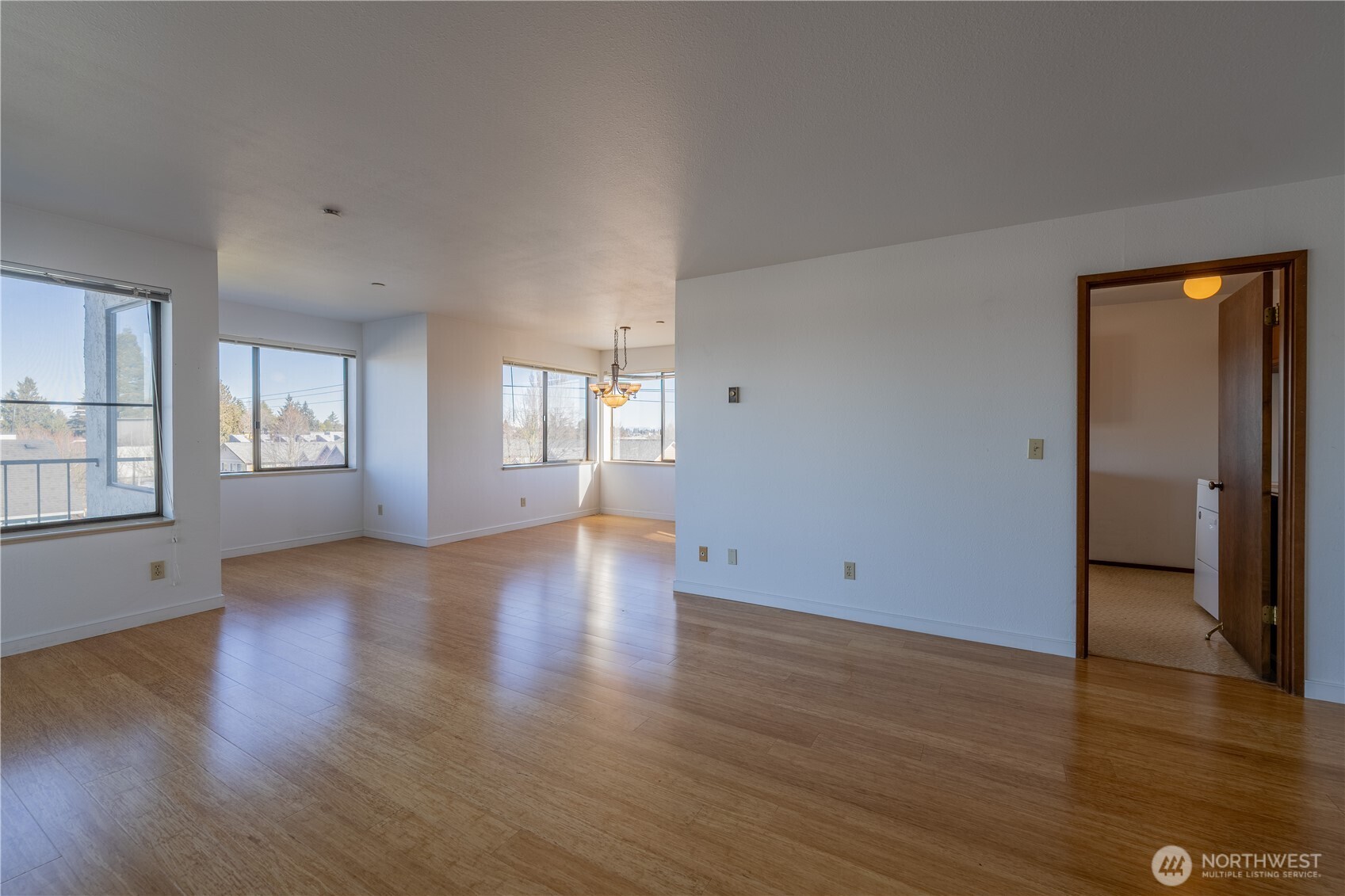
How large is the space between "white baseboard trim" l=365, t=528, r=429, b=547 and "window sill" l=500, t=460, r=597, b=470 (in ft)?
4.27

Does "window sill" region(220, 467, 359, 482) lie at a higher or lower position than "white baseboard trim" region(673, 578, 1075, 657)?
higher

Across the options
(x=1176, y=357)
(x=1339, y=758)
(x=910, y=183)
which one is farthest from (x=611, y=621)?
(x=1176, y=357)

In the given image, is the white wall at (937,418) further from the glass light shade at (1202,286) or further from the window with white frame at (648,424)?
the window with white frame at (648,424)

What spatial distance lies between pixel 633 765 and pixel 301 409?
5.82m

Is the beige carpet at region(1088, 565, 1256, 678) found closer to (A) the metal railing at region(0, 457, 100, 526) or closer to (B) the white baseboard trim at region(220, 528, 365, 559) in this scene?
(A) the metal railing at region(0, 457, 100, 526)

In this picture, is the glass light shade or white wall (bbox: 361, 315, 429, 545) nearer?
the glass light shade

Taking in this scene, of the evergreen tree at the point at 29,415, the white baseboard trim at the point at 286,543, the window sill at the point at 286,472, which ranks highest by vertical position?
the evergreen tree at the point at 29,415

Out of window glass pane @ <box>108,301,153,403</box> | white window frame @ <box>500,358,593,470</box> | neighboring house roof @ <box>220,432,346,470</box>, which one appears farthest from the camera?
white window frame @ <box>500,358,593,470</box>

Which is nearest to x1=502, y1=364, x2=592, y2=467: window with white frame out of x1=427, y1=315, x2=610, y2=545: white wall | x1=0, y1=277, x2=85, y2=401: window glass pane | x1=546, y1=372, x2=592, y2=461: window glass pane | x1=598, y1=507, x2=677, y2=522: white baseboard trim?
x1=546, y1=372, x2=592, y2=461: window glass pane

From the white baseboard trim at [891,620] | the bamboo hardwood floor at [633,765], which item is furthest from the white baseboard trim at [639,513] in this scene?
the bamboo hardwood floor at [633,765]

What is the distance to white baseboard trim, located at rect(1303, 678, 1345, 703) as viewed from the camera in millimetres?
2693

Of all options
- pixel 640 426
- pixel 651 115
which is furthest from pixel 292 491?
pixel 651 115

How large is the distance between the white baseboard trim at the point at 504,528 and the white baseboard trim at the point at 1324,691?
651 cm

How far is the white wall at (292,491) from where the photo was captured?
565cm
